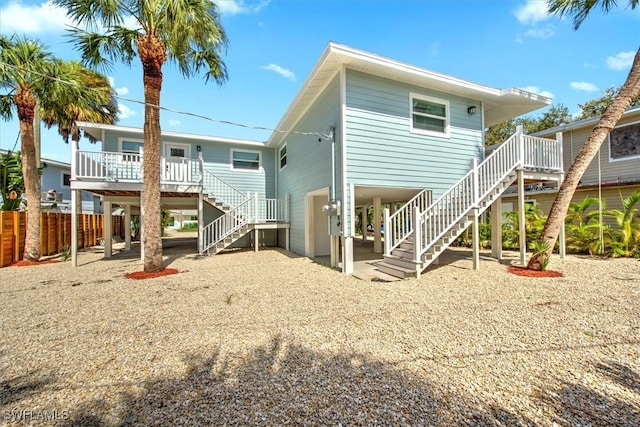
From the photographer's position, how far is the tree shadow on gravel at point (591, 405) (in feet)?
6.55

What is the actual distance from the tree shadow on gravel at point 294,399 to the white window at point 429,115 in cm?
711

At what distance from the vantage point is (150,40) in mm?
6957

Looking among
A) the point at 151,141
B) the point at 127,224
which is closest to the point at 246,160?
the point at 127,224

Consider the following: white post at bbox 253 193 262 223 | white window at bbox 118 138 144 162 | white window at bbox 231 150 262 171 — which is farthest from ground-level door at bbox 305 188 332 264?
white window at bbox 118 138 144 162

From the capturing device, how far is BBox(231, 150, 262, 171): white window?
13.7 m

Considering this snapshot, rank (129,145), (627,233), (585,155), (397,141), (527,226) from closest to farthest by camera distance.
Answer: (585,155) < (397,141) < (627,233) < (527,226) < (129,145)

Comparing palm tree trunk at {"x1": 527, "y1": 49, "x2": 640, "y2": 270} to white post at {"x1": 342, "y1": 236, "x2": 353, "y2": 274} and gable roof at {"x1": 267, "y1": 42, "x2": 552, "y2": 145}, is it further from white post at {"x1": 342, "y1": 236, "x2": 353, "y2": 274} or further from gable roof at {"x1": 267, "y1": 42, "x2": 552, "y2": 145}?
white post at {"x1": 342, "y1": 236, "x2": 353, "y2": 274}

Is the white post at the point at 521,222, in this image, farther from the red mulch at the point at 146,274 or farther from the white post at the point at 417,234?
the red mulch at the point at 146,274

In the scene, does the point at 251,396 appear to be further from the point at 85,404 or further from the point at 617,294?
the point at 617,294

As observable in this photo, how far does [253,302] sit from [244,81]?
8.07 metres

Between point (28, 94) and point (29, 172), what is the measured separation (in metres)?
2.53

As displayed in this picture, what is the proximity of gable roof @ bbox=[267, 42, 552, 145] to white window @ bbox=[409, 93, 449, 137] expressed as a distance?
1.24 feet

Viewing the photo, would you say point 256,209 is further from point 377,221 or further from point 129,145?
point 129,145

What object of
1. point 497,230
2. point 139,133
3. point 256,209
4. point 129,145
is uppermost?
point 139,133
